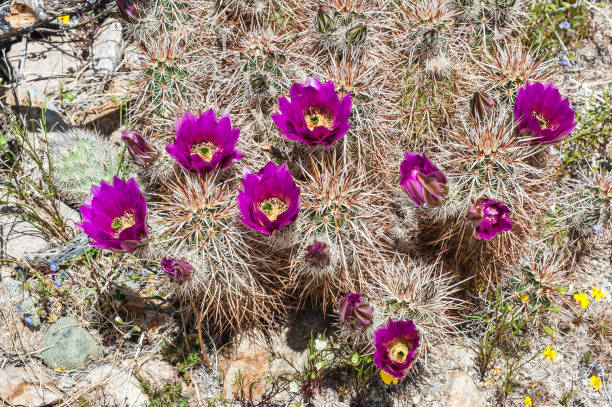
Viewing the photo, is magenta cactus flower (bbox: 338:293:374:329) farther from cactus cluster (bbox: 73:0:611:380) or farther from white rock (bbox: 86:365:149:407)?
white rock (bbox: 86:365:149:407)

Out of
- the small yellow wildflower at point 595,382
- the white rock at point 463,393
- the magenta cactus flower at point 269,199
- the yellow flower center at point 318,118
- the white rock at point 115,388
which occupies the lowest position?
the small yellow wildflower at point 595,382

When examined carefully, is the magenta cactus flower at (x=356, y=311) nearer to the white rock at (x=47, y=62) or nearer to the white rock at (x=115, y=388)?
the white rock at (x=115, y=388)

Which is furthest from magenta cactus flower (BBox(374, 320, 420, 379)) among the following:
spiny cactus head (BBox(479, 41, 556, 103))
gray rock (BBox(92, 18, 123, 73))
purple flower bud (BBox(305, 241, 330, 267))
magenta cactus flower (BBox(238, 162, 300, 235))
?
gray rock (BBox(92, 18, 123, 73))

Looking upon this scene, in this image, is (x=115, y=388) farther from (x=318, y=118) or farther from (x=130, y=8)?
(x=130, y=8)

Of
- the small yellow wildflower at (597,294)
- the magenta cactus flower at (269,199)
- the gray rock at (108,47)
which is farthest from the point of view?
the gray rock at (108,47)

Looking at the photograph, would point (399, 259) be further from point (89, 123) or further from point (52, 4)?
point (52, 4)

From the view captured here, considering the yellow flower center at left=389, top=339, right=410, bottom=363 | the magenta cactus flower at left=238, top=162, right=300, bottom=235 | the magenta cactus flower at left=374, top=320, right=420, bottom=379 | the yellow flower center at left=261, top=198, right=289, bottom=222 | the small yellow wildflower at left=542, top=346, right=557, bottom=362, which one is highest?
the magenta cactus flower at left=238, top=162, right=300, bottom=235

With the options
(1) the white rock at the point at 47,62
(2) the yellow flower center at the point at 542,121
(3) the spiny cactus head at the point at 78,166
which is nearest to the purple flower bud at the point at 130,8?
(3) the spiny cactus head at the point at 78,166

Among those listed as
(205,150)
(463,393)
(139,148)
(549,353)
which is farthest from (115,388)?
(549,353)
